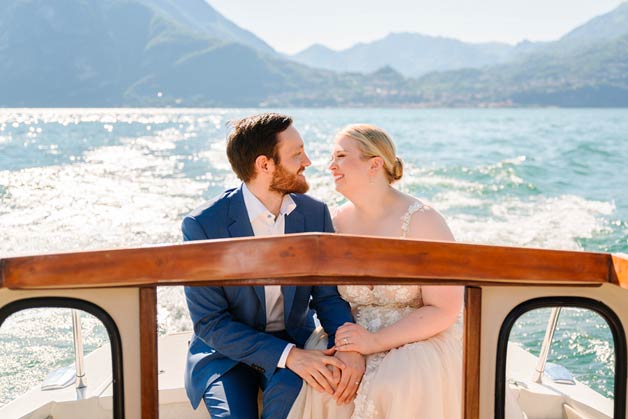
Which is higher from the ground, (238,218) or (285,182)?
(285,182)

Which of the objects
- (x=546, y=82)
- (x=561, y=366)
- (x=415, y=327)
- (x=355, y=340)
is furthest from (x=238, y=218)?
(x=546, y=82)

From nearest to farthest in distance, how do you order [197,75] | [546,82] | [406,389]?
[406,389]
[546,82]
[197,75]

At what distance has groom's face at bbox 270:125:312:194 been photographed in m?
2.22

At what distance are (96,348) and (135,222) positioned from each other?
27.1 feet

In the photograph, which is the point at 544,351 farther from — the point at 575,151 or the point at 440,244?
the point at 575,151

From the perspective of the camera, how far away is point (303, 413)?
1.98 m

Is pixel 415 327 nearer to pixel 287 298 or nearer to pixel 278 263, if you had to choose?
pixel 287 298

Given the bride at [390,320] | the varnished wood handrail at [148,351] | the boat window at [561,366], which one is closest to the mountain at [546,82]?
the boat window at [561,366]

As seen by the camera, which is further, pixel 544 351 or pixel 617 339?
pixel 544 351

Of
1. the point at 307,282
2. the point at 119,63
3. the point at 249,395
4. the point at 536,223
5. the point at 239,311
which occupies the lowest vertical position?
the point at 536,223

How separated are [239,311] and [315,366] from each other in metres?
0.32

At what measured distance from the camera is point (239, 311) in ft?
7.00

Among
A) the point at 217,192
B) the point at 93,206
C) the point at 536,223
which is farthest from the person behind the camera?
the point at 217,192

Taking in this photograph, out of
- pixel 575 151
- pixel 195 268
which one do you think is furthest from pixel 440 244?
pixel 575 151
